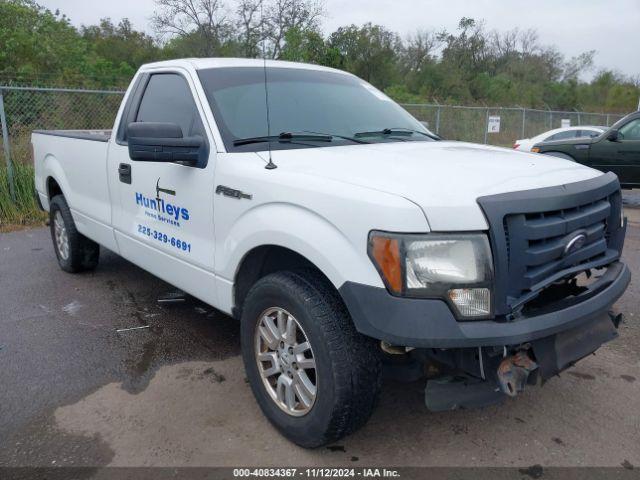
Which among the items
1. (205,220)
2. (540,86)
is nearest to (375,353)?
(205,220)

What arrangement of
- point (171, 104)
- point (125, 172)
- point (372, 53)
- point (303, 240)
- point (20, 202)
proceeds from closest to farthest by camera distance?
point (303, 240)
point (171, 104)
point (125, 172)
point (20, 202)
point (372, 53)

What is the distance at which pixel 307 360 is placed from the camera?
8.93 feet

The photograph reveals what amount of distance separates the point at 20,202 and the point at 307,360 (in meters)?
7.62

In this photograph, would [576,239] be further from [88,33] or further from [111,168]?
[88,33]

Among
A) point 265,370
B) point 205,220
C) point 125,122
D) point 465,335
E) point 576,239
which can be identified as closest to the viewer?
point 465,335

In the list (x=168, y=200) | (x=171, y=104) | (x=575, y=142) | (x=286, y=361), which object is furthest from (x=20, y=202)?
(x=575, y=142)

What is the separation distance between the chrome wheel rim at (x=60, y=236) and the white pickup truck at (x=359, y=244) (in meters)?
2.14

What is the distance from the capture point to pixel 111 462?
2.78 metres

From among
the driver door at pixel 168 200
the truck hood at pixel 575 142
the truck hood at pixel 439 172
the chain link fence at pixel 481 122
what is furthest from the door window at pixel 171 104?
the chain link fence at pixel 481 122

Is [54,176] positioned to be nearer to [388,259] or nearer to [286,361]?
[286,361]

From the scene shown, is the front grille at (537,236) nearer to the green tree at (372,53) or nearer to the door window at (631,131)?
the door window at (631,131)

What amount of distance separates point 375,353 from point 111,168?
281 cm

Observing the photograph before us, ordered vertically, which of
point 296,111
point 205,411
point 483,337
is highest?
point 296,111

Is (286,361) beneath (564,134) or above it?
beneath
